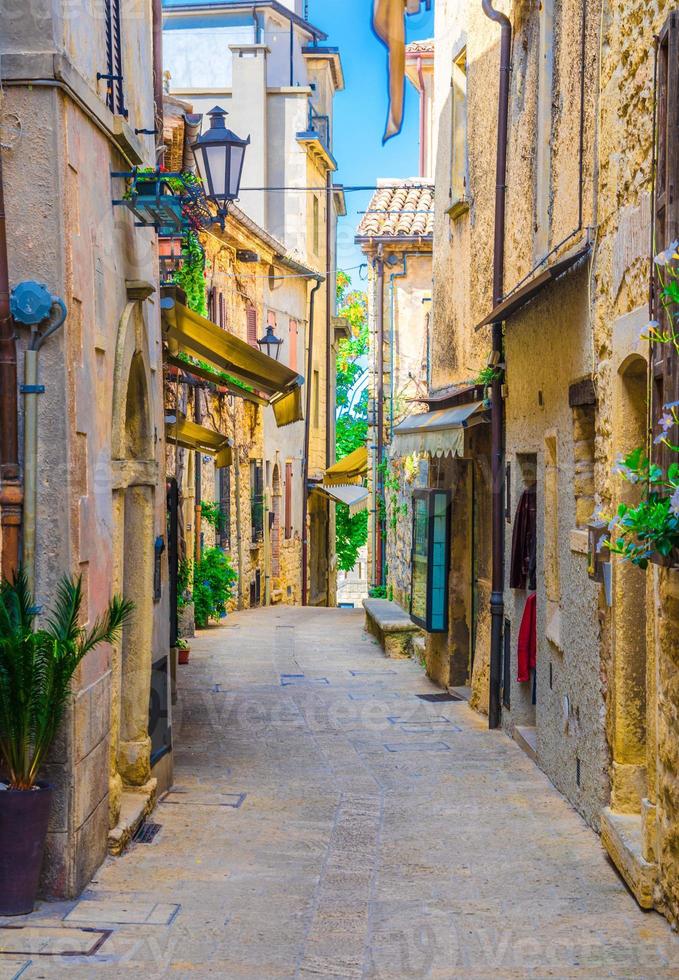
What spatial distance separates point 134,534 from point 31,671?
2.64 meters

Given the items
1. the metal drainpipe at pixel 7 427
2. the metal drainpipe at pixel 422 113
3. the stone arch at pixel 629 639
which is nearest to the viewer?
the metal drainpipe at pixel 7 427

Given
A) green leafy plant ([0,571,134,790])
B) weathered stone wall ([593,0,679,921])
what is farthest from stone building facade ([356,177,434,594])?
green leafy plant ([0,571,134,790])

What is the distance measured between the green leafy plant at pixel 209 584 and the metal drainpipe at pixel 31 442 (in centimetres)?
1234

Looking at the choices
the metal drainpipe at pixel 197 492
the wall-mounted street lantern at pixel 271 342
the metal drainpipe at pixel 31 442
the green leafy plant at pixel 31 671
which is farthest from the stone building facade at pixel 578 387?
the wall-mounted street lantern at pixel 271 342

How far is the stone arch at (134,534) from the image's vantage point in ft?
24.4

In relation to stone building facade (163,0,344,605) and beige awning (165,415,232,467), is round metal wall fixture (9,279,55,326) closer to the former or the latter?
beige awning (165,415,232,467)

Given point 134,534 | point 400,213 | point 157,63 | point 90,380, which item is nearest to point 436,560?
point 134,534

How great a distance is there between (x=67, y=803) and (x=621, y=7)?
200 inches

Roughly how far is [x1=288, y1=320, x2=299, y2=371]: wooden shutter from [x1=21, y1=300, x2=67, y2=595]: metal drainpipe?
21904 millimetres

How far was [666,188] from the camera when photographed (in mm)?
5461

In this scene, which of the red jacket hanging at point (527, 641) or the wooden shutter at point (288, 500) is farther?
the wooden shutter at point (288, 500)

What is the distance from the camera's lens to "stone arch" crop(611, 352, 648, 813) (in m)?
6.84

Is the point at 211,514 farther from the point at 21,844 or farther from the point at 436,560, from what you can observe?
the point at 21,844

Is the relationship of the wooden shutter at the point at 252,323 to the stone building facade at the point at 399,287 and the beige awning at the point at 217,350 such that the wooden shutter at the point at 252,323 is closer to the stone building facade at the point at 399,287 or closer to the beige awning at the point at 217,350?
the stone building facade at the point at 399,287
